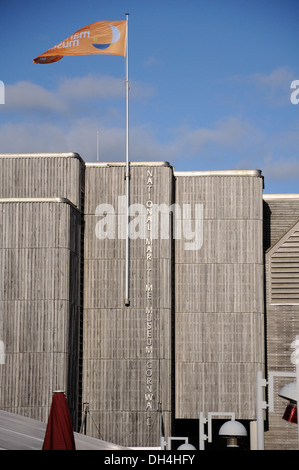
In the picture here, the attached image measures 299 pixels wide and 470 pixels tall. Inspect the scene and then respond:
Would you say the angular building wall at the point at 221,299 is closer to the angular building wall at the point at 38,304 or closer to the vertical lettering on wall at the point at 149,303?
the vertical lettering on wall at the point at 149,303

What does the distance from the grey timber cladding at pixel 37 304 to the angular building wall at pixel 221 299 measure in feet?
23.1

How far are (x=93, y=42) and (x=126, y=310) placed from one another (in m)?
15.8

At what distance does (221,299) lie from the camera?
54031mm

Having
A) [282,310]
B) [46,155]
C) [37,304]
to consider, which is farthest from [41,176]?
[282,310]

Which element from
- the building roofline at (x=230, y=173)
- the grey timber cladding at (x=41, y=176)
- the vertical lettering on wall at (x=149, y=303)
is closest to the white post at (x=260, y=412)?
the vertical lettering on wall at (x=149, y=303)

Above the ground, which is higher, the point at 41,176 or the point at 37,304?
the point at 41,176

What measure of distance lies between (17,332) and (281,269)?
16842 mm

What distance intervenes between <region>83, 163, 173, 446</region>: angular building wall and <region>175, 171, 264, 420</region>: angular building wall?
1578mm

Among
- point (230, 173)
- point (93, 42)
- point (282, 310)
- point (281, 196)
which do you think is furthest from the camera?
point (281, 196)

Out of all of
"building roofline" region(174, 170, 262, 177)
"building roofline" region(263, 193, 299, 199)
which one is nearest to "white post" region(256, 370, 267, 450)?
"building roofline" region(174, 170, 262, 177)

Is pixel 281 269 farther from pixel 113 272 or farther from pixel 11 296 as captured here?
pixel 11 296

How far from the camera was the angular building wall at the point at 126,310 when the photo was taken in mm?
52188

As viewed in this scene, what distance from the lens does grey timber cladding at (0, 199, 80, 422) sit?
→ 5000 cm

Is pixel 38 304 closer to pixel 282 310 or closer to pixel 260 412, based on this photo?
pixel 282 310
